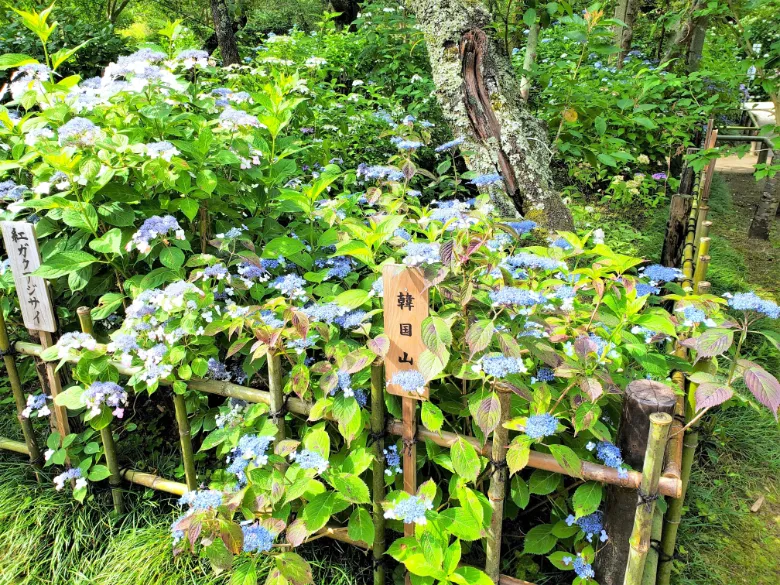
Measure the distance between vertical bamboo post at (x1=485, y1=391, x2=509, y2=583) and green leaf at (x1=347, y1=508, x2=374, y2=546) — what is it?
13.5 inches

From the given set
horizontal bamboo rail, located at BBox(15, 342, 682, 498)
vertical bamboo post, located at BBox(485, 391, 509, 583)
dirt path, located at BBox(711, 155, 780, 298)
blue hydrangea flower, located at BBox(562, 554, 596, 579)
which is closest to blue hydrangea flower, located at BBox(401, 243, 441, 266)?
vertical bamboo post, located at BBox(485, 391, 509, 583)

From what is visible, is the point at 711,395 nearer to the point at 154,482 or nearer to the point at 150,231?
the point at 150,231

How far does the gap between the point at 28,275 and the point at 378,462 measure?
1426 mm

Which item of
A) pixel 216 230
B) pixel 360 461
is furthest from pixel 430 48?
pixel 360 461

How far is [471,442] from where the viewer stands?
1.54m

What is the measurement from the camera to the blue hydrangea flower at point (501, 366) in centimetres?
135

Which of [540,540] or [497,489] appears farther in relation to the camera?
[540,540]

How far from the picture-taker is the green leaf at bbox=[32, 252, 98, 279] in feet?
5.81

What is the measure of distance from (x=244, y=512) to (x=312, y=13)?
18.6 m

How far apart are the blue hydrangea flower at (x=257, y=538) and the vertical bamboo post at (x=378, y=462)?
341 millimetres

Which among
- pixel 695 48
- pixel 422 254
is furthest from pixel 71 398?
pixel 695 48

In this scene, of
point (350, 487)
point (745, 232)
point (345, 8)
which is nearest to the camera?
point (350, 487)

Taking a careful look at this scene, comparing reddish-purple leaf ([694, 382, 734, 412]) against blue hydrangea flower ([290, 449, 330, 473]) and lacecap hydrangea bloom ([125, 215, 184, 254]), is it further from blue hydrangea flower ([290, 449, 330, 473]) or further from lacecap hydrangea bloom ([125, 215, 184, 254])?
lacecap hydrangea bloom ([125, 215, 184, 254])

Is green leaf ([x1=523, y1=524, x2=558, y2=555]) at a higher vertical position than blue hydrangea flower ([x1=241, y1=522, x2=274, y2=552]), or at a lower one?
lower
